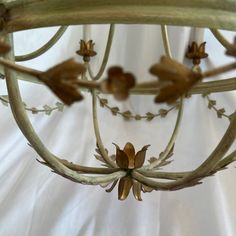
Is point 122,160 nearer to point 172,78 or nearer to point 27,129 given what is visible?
point 27,129

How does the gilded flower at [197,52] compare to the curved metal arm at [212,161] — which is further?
the gilded flower at [197,52]

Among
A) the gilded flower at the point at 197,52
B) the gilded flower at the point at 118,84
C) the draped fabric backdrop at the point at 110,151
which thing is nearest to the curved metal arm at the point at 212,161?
the gilded flower at the point at 118,84

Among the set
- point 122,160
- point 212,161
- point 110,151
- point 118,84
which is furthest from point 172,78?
point 110,151

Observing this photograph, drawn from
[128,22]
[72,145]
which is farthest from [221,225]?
[128,22]

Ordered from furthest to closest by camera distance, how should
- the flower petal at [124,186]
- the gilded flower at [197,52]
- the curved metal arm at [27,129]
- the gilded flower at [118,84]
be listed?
the gilded flower at [197,52] < the flower petal at [124,186] < the curved metal arm at [27,129] < the gilded flower at [118,84]

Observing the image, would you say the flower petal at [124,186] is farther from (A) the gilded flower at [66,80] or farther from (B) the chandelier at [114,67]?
(A) the gilded flower at [66,80]

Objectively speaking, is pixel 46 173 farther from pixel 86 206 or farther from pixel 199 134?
pixel 199 134
